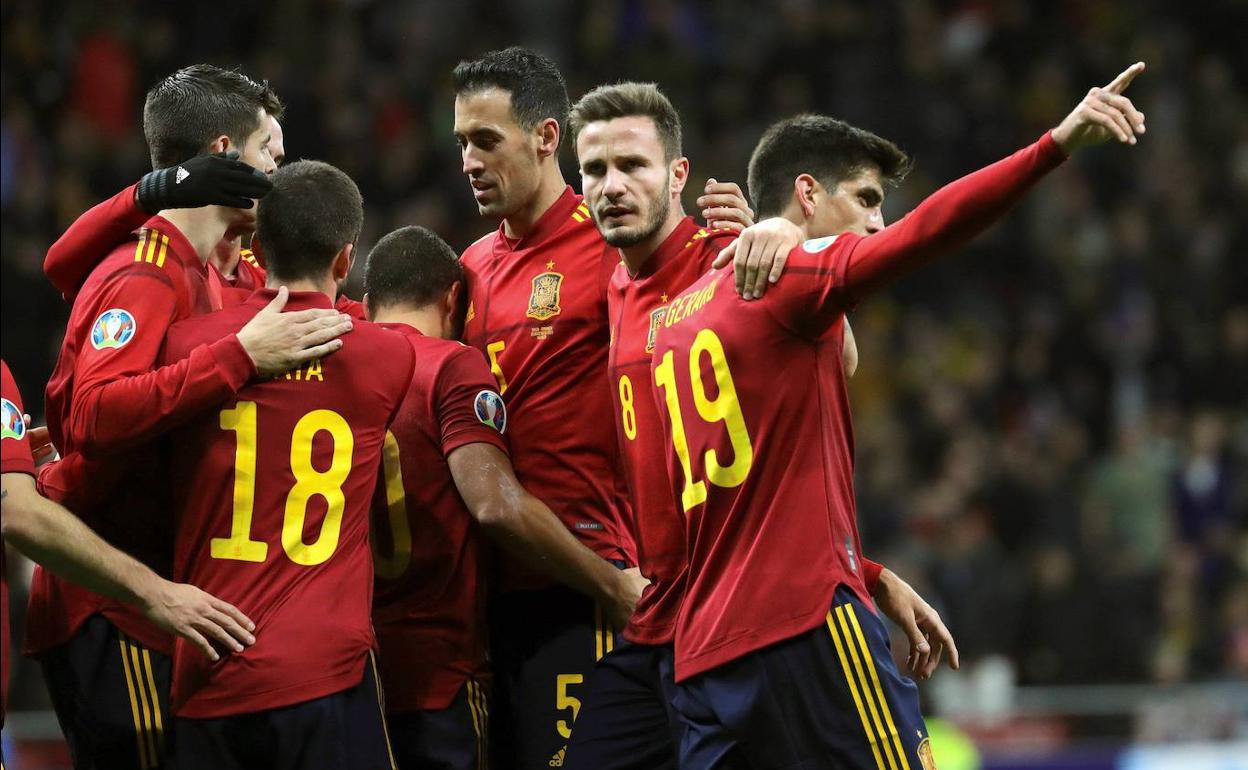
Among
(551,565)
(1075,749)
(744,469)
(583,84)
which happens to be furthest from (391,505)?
(583,84)

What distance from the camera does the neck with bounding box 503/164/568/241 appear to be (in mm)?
5668

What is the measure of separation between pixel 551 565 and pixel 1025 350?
30.5 feet

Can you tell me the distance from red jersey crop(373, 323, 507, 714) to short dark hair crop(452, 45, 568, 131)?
2.94ft

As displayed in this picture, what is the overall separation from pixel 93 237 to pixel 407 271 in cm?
100

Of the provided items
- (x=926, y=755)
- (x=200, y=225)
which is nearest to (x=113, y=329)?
(x=200, y=225)

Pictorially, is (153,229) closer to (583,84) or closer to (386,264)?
(386,264)

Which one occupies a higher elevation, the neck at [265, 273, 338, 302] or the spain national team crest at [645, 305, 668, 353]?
the neck at [265, 273, 338, 302]

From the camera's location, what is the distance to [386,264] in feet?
18.0

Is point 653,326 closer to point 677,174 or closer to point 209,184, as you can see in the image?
point 677,174

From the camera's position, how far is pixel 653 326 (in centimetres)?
502

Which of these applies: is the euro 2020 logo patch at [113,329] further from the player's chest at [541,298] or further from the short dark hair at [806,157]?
the short dark hair at [806,157]

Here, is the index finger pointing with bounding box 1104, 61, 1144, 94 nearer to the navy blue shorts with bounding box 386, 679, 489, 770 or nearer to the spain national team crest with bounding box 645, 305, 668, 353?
the spain national team crest with bounding box 645, 305, 668, 353

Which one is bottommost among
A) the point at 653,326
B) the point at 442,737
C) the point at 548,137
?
the point at 442,737

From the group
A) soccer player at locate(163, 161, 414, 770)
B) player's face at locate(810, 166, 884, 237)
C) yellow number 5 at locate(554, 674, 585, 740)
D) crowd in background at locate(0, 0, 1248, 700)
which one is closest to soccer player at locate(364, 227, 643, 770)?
yellow number 5 at locate(554, 674, 585, 740)
